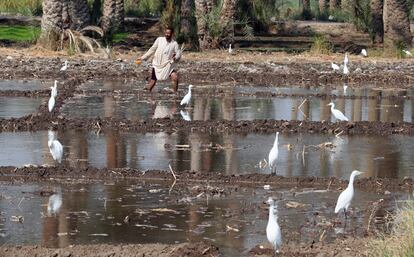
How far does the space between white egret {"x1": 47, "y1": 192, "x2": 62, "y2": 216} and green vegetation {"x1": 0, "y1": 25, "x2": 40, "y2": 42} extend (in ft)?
70.6

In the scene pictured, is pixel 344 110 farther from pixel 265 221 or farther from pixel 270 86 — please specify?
pixel 265 221

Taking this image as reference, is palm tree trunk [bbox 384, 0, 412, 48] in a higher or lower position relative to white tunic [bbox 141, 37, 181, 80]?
higher

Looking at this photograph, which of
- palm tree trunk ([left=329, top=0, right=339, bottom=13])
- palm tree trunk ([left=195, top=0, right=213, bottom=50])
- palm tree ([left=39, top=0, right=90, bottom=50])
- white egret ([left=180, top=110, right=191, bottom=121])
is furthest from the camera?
palm tree trunk ([left=329, top=0, right=339, bottom=13])

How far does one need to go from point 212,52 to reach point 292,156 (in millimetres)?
17672

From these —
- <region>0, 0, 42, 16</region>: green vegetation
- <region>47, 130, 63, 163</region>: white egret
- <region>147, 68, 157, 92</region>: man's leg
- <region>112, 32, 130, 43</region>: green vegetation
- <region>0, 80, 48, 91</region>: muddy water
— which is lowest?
<region>47, 130, 63, 163</region>: white egret

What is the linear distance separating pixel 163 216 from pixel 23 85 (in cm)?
1342

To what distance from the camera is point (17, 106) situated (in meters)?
19.5

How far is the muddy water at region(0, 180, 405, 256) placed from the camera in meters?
9.64

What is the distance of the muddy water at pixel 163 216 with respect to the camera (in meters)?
9.64

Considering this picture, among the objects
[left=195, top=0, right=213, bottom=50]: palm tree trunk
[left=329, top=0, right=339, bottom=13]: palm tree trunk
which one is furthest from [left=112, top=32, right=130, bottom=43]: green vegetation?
[left=329, top=0, right=339, bottom=13]: palm tree trunk

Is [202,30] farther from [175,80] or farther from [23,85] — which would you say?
[175,80]

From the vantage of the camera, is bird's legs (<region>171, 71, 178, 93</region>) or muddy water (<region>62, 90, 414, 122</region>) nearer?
muddy water (<region>62, 90, 414, 122</region>)

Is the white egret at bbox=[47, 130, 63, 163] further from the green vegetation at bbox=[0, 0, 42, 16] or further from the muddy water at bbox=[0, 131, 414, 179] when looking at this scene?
the green vegetation at bbox=[0, 0, 42, 16]

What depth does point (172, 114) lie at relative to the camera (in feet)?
61.0
